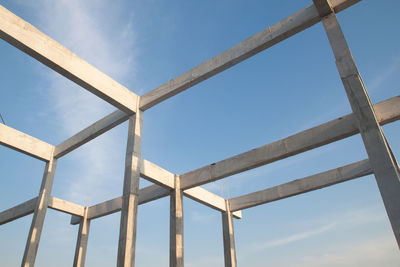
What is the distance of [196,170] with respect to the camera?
1506 cm

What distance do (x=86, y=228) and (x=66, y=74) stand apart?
1106 centimetres

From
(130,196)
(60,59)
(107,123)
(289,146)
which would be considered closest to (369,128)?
(289,146)

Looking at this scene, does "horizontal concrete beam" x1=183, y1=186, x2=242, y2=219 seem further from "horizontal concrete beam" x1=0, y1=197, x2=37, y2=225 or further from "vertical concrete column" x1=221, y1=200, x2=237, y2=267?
"horizontal concrete beam" x1=0, y1=197, x2=37, y2=225

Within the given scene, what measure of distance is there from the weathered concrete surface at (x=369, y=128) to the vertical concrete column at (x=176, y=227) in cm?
911

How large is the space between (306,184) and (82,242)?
41.7ft

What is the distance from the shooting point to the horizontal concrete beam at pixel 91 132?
13.8 metres

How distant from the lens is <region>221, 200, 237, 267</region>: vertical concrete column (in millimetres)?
16562

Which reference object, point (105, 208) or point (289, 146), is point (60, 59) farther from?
point (105, 208)

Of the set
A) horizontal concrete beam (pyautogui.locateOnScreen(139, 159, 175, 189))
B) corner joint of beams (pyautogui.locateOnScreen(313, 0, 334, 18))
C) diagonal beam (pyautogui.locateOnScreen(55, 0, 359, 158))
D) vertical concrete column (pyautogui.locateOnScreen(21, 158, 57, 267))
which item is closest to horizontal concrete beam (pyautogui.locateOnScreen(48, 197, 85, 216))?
vertical concrete column (pyautogui.locateOnScreen(21, 158, 57, 267))

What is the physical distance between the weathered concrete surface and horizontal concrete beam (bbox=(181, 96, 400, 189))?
171 cm

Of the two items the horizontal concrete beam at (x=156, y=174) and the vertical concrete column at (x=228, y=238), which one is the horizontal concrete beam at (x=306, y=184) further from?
the horizontal concrete beam at (x=156, y=174)

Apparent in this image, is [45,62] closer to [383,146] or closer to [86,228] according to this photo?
[383,146]

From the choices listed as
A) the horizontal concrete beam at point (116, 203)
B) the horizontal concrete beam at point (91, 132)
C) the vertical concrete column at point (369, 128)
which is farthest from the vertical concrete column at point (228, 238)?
the vertical concrete column at point (369, 128)

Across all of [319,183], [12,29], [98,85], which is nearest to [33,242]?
[98,85]
